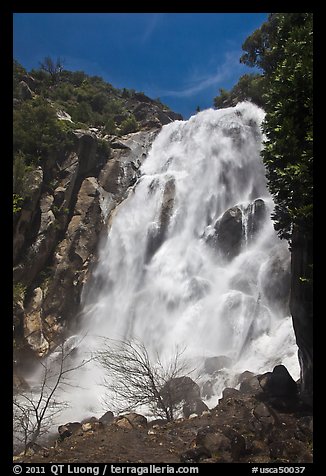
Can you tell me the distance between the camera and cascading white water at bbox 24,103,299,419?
1917 centimetres

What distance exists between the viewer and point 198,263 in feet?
82.5

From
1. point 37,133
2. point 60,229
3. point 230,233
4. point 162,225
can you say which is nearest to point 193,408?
point 230,233

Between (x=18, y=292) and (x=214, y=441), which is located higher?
(x=18, y=292)

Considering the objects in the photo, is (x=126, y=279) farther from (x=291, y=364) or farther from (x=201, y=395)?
(x=291, y=364)

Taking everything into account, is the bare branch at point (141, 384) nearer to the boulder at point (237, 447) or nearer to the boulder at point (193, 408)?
the boulder at point (193, 408)

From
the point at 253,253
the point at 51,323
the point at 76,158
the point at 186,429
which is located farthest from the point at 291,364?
the point at 76,158

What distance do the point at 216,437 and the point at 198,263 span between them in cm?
1705

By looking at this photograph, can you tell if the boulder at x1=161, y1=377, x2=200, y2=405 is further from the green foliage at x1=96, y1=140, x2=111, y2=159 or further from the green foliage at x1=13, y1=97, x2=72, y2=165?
the green foliage at x1=96, y1=140, x2=111, y2=159

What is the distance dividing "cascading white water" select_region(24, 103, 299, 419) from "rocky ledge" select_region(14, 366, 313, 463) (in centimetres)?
400

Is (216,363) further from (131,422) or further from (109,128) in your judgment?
→ (109,128)

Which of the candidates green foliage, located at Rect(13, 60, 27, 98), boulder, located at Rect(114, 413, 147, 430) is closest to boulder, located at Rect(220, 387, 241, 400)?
boulder, located at Rect(114, 413, 147, 430)

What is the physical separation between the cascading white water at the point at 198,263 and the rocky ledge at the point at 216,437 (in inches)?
158

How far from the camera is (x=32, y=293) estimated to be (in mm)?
24547

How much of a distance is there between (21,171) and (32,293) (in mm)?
7847
